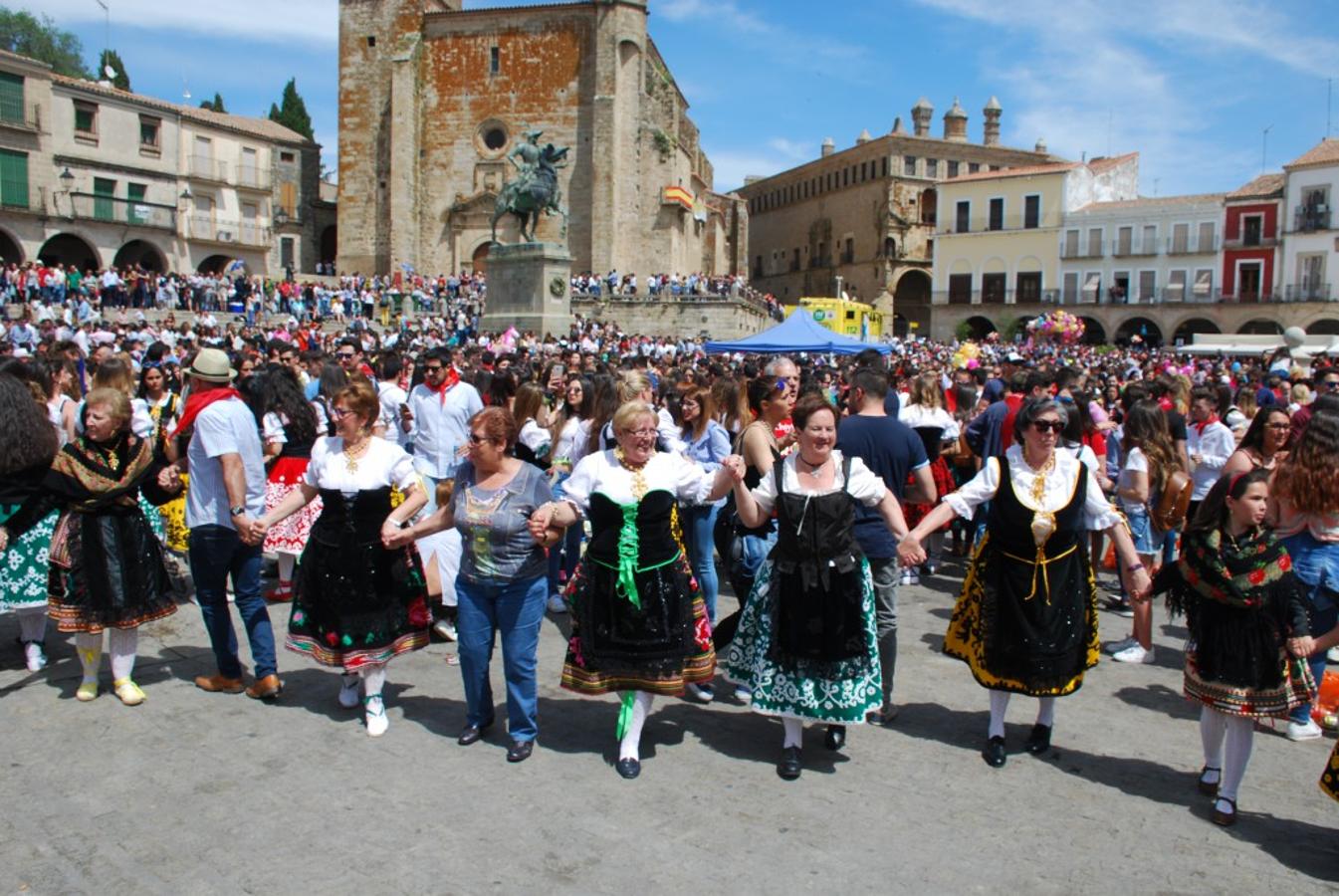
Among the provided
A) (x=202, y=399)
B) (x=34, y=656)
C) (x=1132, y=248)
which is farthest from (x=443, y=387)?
(x=1132, y=248)

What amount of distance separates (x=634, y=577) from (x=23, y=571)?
3.66 meters

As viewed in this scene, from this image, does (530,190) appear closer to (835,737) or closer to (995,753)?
(835,737)

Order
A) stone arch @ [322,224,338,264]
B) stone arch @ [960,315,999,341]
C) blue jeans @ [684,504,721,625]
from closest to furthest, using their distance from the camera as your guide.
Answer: blue jeans @ [684,504,721,625] < stone arch @ [322,224,338,264] < stone arch @ [960,315,999,341]

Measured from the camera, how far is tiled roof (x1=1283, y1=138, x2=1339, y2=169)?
136 ft

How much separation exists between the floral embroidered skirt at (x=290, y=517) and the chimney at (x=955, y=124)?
214 ft

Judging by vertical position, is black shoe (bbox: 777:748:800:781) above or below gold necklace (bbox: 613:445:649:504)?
below

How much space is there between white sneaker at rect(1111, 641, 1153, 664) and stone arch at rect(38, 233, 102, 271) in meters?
36.9

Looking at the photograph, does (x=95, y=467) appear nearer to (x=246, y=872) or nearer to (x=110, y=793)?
(x=110, y=793)

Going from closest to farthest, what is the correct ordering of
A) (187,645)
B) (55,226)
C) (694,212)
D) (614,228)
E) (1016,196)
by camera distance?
1. (187,645)
2. (55,226)
3. (614,228)
4. (694,212)
5. (1016,196)

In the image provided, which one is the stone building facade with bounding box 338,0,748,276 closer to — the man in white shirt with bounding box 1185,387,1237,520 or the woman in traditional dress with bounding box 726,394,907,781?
the man in white shirt with bounding box 1185,387,1237,520

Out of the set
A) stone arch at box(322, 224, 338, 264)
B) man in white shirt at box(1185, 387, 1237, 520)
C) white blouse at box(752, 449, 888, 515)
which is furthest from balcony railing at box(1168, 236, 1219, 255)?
white blouse at box(752, 449, 888, 515)

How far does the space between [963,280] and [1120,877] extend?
5371cm

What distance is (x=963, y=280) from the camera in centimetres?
5400

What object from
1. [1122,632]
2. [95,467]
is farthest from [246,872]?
[1122,632]
